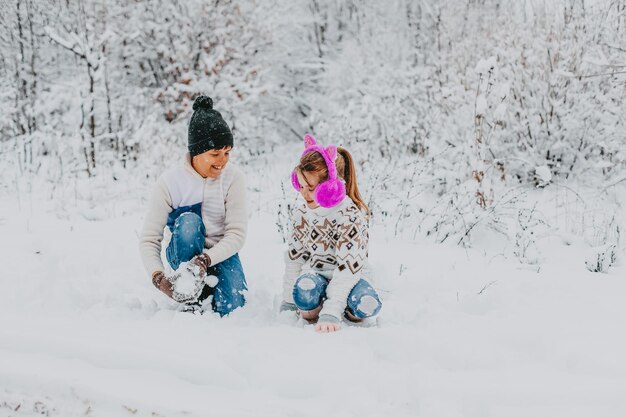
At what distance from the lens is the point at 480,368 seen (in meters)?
2.04

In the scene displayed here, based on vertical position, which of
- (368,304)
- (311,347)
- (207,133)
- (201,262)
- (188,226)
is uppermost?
(207,133)

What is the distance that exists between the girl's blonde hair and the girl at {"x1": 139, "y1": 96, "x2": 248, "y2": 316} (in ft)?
1.52

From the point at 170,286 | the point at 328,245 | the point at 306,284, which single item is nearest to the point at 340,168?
the point at 328,245

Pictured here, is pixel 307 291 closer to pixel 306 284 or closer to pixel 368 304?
pixel 306 284

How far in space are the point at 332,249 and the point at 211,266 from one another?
0.65 m

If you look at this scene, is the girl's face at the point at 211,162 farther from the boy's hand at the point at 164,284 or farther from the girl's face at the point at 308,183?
the boy's hand at the point at 164,284

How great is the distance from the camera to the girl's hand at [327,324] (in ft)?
7.48

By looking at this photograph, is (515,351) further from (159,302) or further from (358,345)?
(159,302)

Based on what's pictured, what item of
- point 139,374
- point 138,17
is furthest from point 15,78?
point 139,374

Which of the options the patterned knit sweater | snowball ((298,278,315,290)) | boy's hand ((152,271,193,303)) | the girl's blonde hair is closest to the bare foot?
the patterned knit sweater

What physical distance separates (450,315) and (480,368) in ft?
1.69

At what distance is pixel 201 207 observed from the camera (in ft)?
8.69

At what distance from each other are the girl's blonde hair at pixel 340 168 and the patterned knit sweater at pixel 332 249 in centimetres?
8

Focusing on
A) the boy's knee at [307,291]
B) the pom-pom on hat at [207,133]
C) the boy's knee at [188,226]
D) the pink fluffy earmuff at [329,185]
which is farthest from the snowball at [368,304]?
the pom-pom on hat at [207,133]
